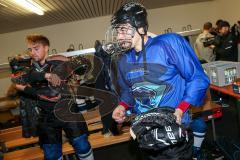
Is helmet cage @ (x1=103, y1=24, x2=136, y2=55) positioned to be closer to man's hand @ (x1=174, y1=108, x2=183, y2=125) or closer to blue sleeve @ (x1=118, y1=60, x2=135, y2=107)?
blue sleeve @ (x1=118, y1=60, x2=135, y2=107)

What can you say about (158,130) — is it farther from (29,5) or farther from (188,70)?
(29,5)

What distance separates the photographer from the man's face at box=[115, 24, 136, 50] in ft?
4.97

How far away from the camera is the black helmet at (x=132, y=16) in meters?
1.51

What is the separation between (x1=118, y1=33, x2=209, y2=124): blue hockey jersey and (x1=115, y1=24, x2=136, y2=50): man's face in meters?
0.10

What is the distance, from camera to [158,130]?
142 centimetres

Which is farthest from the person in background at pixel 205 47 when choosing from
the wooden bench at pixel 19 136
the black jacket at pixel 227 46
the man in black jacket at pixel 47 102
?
the man in black jacket at pixel 47 102

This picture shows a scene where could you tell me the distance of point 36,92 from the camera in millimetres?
2676

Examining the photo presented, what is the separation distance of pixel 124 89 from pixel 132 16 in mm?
464

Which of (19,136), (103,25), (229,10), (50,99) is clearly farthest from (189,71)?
(229,10)

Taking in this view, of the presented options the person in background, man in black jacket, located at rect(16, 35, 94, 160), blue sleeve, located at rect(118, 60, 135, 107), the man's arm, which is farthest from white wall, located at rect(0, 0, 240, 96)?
the man's arm

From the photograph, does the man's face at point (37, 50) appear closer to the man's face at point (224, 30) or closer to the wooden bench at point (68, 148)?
the wooden bench at point (68, 148)

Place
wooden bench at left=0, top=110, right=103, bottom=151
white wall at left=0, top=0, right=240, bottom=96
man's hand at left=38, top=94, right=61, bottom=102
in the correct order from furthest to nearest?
1. white wall at left=0, top=0, right=240, bottom=96
2. wooden bench at left=0, top=110, right=103, bottom=151
3. man's hand at left=38, top=94, right=61, bottom=102

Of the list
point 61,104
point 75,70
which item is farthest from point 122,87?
point 61,104

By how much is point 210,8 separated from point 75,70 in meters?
7.22
